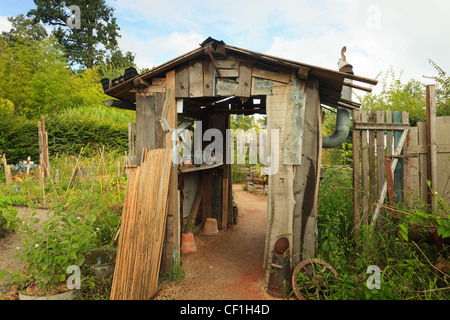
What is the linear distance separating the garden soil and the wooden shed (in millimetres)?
417

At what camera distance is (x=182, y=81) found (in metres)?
4.05

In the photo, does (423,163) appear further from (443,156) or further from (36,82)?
(36,82)

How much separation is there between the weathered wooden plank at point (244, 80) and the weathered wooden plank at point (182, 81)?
817mm

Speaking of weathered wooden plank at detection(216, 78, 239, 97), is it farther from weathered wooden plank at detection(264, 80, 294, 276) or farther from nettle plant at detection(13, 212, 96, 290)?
nettle plant at detection(13, 212, 96, 290)

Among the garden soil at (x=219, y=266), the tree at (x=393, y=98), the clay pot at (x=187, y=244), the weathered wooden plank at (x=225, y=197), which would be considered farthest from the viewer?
the tree at (x=393, y=98)

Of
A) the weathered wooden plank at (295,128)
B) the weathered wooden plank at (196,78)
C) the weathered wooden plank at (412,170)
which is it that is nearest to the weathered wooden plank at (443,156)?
the weathered wooden plank at (412,170)

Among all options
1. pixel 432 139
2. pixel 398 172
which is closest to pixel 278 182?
pixel 398 172

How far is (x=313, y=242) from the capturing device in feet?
12.1

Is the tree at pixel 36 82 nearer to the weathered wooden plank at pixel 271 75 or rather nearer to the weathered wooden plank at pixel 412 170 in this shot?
the weathered wooden plank at pixel 271 75

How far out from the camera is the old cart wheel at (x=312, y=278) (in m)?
3.28

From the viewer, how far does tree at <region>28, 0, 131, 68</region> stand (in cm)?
2036

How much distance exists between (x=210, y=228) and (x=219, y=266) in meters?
1.73

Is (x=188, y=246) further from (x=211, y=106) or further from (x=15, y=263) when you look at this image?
(x=211, y=106)

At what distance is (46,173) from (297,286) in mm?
9104
